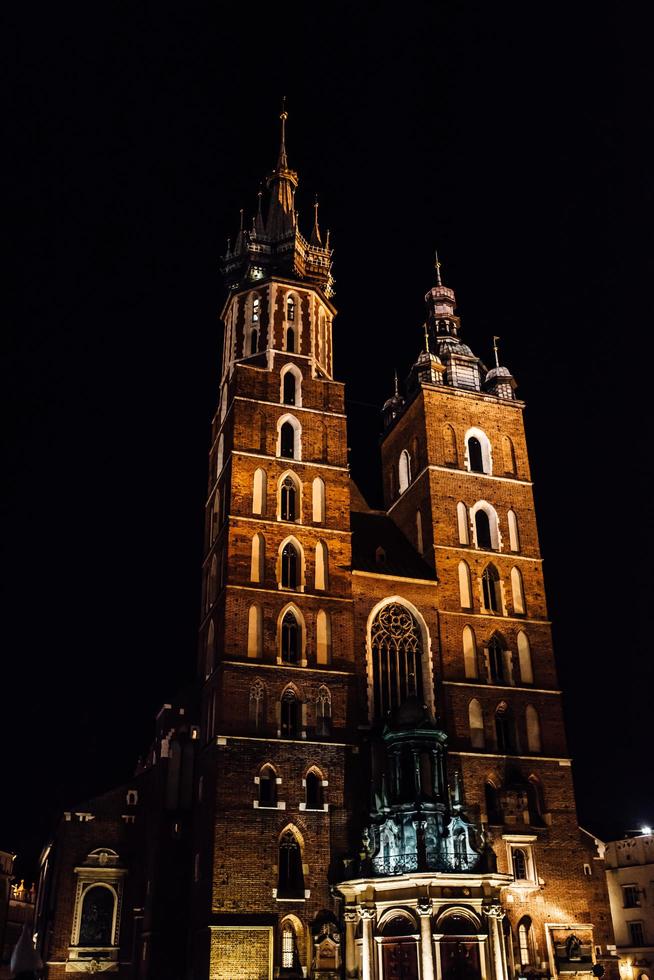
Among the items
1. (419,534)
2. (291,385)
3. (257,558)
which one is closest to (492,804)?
(419,534)

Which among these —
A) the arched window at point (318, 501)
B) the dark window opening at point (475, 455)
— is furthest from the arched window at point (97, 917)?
the dark window opening at point (475, 455)

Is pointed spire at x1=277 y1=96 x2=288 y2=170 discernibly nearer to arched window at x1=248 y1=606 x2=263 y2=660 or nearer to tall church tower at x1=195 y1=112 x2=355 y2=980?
tall church tower at x1=195 y1=112 x2=355 y2=980

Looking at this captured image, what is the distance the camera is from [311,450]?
40875 millimetres

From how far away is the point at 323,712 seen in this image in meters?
35.5

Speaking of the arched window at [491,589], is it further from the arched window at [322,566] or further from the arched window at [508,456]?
the arched window at [322,566]

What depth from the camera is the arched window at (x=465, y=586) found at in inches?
1581

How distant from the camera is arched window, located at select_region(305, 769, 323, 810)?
33781 mm

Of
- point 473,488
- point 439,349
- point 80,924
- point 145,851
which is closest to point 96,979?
point 80,924

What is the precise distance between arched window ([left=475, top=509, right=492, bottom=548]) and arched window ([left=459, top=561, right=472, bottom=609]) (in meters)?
1.70

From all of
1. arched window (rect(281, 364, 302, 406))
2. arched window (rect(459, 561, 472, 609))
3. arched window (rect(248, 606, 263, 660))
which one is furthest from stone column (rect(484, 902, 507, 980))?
arched window (rect(281, 364, 302, 406))

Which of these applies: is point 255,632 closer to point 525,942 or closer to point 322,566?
point 322,566

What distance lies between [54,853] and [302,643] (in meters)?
16.3

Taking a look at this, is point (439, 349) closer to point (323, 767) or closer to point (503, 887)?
point (323, 767)

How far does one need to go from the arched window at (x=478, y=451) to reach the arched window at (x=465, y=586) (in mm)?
5361
